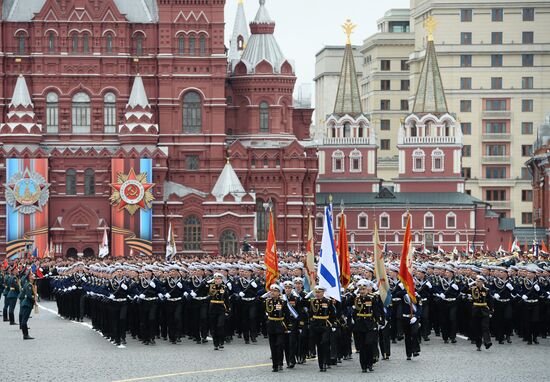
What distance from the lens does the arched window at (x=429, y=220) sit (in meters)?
102

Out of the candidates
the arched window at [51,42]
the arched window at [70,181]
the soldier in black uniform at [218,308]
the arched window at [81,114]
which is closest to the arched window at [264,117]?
the arched window at [81,114]

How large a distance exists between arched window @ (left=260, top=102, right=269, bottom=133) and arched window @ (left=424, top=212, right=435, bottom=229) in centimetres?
1719

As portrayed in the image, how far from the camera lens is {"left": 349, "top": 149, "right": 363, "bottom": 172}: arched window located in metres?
106

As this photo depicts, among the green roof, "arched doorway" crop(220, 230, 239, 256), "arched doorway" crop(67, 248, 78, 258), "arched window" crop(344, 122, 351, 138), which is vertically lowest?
"arched doorway" crop(67, 248, 78, 258)

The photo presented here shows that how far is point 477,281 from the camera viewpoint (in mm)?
32500

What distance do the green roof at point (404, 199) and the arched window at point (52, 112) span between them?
22448 mm

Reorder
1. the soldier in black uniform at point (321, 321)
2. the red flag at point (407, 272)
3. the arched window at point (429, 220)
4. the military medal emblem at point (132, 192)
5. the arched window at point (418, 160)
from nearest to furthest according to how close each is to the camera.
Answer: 1. the soldier in black uniform at point (321, 321)
2. the red flag at point (407, 272)
3. the military medal emblem at point (132, 192)
4. the arched window at point (429, 220)
5. the arched window at point (418, 160)

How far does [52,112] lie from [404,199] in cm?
2850

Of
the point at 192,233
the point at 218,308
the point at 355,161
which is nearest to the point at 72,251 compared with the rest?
the point at 192,233

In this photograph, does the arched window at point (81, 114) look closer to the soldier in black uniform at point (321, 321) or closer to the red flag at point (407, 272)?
the red flag at point (407, 272)

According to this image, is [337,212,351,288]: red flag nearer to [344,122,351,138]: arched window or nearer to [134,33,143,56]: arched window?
[134,33,143,56]: arched window

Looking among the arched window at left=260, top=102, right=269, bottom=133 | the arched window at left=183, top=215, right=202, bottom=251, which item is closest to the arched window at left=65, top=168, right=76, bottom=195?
the arched window at left=183, top=215, right=202, bottom=251

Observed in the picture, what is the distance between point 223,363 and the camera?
29281 mm

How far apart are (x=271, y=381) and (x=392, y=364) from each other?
148 inches
